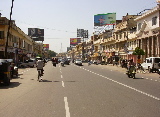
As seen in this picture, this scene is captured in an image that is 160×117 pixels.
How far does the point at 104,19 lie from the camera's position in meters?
74.4

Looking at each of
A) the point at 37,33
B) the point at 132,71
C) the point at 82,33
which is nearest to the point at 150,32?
the point at 132,71

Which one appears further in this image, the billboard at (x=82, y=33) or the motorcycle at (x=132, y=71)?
the billboard at (x=82, y=33)

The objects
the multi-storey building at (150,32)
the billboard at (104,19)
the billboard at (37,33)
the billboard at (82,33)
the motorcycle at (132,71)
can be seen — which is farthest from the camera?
the billboard at (82,33)

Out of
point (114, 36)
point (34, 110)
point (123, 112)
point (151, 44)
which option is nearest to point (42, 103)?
point (34, 110)

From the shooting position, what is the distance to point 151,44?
1700 inches

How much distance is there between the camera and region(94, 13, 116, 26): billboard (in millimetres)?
72688

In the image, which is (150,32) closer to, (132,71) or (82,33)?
(132,71)

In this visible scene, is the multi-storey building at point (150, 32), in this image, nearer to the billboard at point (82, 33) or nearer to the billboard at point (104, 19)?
the billboard at point (104, 19)

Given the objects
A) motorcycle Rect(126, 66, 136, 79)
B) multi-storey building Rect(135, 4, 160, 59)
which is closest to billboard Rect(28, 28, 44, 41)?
multi-storey building Rect(135, 4, 160, 59)

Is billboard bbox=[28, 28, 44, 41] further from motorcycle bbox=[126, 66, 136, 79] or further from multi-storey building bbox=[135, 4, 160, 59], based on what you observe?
motorcycle bbox=[126, 66, 136, 79]

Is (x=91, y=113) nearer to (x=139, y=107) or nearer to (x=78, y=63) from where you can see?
(x=139, y=107)

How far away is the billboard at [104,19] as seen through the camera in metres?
72.7

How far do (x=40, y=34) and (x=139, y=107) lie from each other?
101575 millimetres

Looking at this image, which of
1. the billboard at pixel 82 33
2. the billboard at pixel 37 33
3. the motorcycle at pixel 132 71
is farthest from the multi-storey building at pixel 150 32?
the billboard at pixel 82 33
